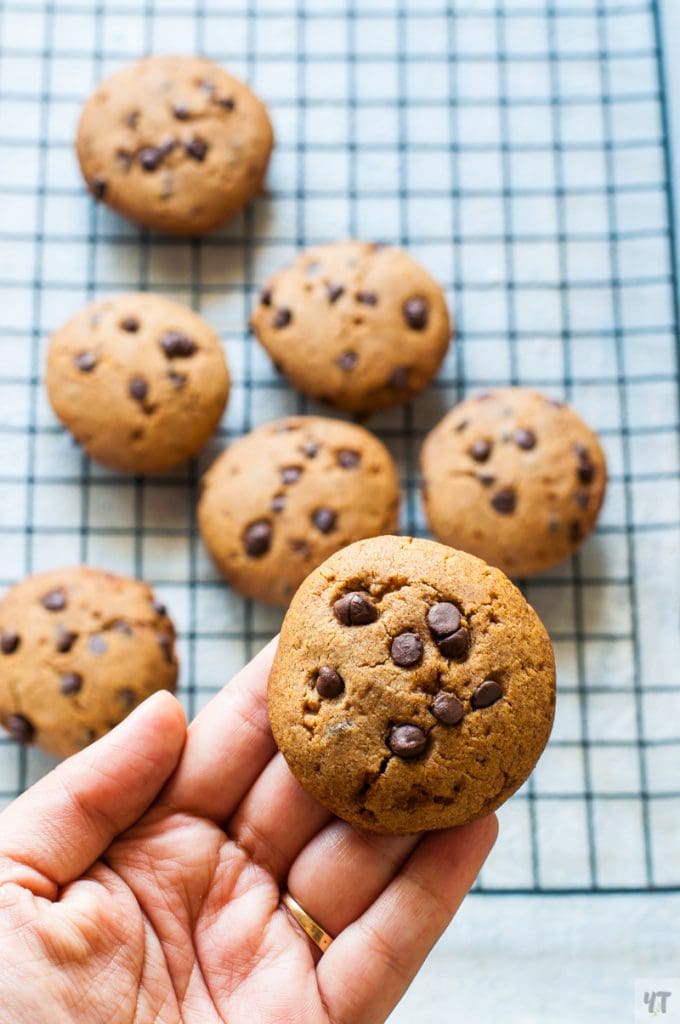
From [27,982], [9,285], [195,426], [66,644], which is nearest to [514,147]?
[195,426]

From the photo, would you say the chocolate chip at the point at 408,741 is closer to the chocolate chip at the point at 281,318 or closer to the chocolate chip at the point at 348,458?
the chocolate chip at the point at 348,458

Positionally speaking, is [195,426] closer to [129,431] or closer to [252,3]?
[129,431]

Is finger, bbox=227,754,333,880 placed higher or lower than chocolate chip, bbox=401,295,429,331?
lower

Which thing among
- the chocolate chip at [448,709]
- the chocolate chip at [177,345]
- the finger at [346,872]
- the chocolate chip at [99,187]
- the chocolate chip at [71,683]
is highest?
the chocolate chip at [99,187]

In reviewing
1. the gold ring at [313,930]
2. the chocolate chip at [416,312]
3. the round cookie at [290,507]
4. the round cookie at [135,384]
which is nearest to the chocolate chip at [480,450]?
the round cookie at [290,507]

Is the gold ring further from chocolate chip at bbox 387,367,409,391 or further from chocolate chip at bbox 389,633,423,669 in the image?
chocolate chip at bbox 387,367,409,391

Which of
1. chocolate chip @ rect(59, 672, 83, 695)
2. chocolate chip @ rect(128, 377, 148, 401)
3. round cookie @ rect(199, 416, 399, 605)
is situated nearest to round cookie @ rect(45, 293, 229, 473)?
chocolate chip @ rect(128, 377, 148, 401)
